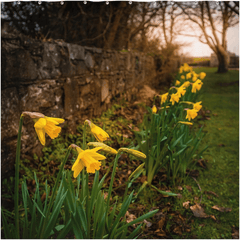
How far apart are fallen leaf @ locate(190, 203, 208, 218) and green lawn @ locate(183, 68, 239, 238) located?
0.04 meters

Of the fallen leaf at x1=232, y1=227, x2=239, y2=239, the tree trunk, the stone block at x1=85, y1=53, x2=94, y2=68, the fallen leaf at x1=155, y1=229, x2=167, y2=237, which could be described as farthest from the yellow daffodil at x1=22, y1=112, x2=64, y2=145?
the tree trunk

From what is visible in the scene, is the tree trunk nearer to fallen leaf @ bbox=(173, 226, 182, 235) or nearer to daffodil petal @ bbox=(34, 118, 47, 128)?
fallen leaf @ bbox=(173, 226, 182, 235)

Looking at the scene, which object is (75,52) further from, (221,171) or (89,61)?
(221,171)

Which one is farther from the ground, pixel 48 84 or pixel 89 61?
pixel 89 61

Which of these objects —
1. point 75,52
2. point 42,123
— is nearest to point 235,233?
point 42,123

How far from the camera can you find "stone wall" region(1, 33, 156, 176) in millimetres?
1969

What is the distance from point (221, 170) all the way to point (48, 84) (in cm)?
228

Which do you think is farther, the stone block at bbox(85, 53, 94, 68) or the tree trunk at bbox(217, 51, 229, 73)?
the tree trunk at bbox(217, 51, 229, 73)

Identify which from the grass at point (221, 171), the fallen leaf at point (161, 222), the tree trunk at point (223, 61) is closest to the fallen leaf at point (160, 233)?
the fallen leaf at point (161, 222)

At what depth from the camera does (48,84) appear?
249 cm

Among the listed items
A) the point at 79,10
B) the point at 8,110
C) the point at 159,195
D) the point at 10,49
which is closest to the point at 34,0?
the point at 79,10

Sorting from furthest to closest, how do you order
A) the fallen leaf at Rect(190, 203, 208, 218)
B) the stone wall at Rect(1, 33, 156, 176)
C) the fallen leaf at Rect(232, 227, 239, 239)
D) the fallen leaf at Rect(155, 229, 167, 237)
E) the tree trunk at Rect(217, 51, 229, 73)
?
the tree trunk at Rect(217, 51, 229, 73) < the stone wall at Rect(1, 33, 156, 176) < the fallen leaf at Rect(190, 203, 208, 218) < the fallen leaf at Rect(232, 227, 239, 239) < the fallen leaf at Rect(155, 229, 167, 237)

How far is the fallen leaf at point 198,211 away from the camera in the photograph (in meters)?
1.81

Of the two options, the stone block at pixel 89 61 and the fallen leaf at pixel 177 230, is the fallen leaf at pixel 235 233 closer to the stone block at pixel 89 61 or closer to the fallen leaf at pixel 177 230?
the fallen leaf at pixel 177 230
